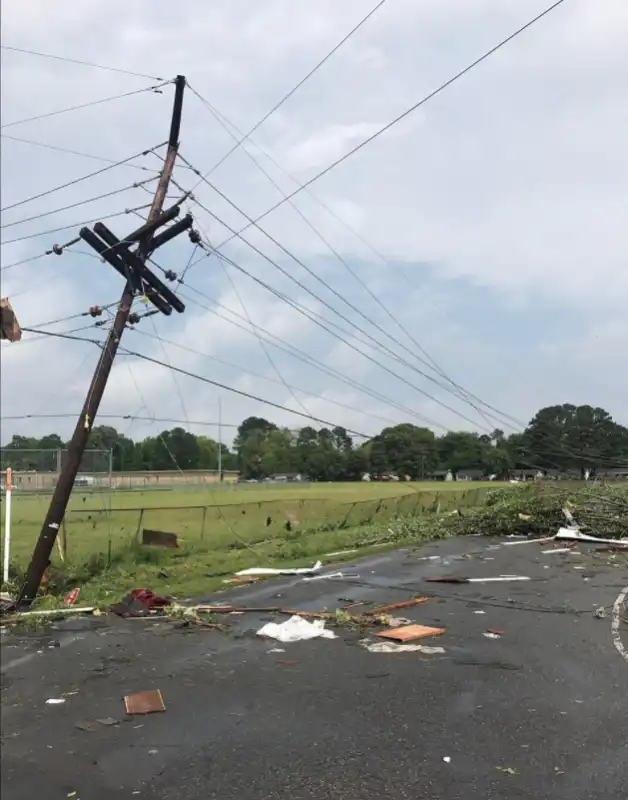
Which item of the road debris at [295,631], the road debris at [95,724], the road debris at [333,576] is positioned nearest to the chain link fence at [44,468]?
the road debris at [333,576]

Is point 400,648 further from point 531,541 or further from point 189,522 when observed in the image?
point 531,541

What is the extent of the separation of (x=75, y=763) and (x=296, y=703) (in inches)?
79.2

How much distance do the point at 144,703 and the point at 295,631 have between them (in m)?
3.02

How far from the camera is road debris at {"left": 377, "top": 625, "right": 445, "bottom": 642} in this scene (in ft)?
28.3

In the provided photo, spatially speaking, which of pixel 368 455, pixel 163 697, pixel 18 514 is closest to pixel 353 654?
pixel 163 697

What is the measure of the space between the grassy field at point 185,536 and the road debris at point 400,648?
5.01 meters

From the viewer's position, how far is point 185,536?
19.5 meters

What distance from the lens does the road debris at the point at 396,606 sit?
10.4 m

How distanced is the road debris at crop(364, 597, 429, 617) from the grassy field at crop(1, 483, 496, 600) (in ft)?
11.5

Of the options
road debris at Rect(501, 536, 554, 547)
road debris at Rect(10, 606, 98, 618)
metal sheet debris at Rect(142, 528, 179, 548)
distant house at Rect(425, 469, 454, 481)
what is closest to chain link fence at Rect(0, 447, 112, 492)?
metal sheet debris at Rect(142, 528, 179, 548)

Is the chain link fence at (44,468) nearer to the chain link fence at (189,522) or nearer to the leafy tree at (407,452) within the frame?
the chain link fence at (189,522)

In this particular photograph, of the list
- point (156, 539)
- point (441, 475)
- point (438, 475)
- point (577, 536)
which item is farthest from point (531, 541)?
point (438, 475)

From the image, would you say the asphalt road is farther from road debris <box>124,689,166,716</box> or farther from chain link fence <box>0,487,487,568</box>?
chain link fence <box>0,487,487,568</box>

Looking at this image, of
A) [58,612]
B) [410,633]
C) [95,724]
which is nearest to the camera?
[95,724]
